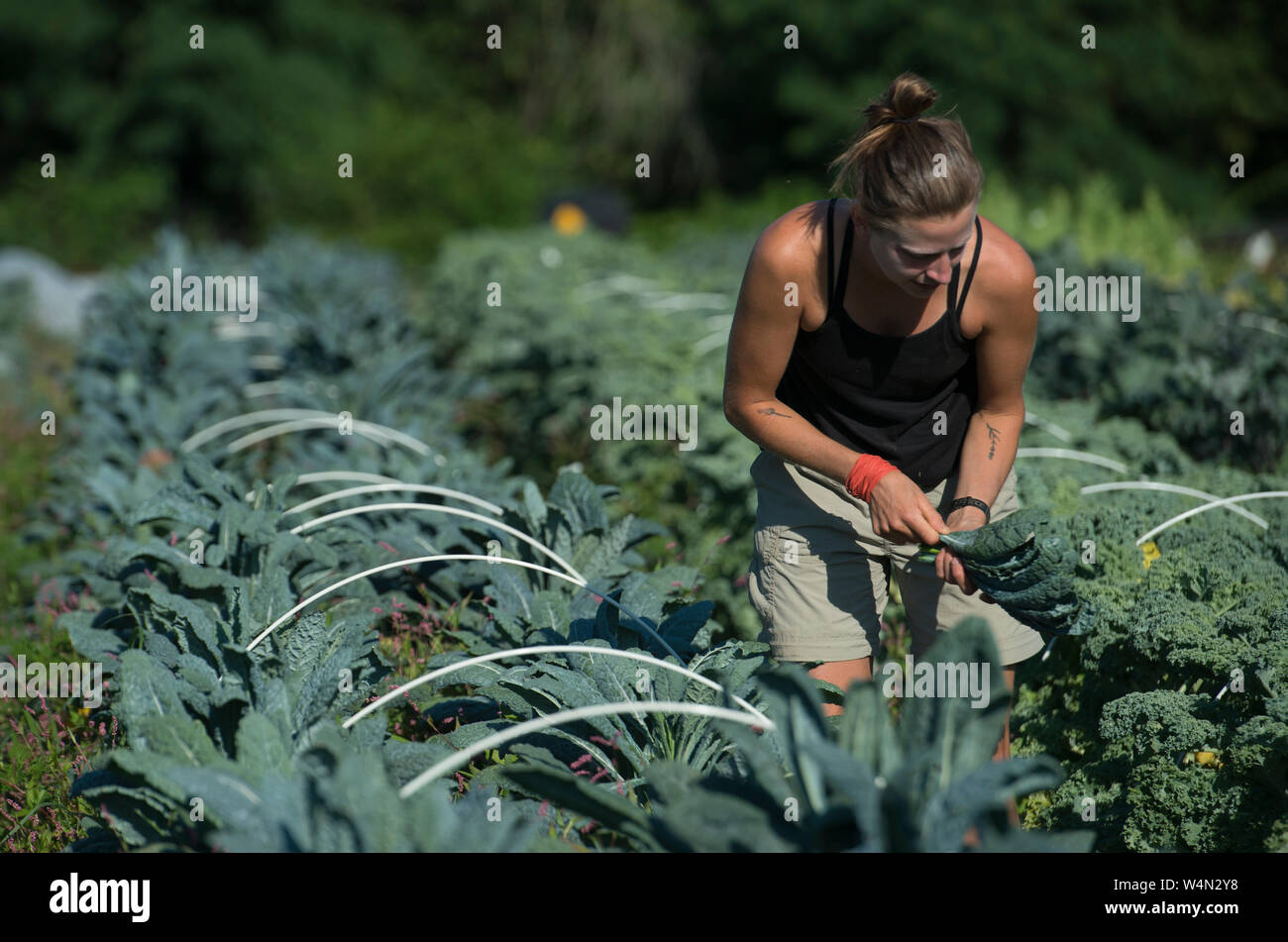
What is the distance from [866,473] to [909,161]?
27.2 inches

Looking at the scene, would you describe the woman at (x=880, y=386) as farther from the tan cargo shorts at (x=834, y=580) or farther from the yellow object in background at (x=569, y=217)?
the yellow object in background at (x=569, y=217)

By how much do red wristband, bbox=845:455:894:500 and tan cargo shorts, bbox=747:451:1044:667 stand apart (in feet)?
0.74

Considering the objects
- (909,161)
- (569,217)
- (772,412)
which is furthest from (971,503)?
(569,217)

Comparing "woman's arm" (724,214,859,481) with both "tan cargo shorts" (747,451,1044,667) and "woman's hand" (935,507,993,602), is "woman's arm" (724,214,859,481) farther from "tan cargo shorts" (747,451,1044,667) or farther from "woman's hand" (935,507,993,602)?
"woman's hand" (935,507,993,602)

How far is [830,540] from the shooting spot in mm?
3014

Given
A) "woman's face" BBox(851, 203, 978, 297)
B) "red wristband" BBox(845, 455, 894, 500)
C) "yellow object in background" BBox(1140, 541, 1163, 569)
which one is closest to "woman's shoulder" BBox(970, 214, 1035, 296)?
"woman's face" BBox(851, 203, 978, 297)

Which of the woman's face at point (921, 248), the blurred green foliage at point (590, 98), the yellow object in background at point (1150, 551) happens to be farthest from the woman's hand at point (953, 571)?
the blurred green foliage at point (590, 98)

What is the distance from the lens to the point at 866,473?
273 cm

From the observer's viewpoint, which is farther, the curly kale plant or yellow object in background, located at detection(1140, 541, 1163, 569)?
yellow object in background, located at detection(1140, 541, 1163, 569)

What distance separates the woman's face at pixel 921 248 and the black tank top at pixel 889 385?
0.16 m

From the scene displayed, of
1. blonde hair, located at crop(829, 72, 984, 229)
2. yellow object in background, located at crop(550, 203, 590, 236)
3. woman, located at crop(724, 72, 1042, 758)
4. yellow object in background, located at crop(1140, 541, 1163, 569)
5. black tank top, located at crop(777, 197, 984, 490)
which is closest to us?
blonde hair, located at crop(829, 72, 984, 229)

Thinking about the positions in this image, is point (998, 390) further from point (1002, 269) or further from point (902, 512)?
point (902, 512)

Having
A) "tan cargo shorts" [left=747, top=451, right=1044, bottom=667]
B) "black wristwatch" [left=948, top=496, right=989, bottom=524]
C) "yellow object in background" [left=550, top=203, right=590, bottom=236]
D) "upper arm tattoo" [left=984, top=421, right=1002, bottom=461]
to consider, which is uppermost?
"yellow object in background" [left=550, top=203, right=590, bottom=236]

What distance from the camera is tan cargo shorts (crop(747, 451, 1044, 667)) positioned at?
2961 millimetres
